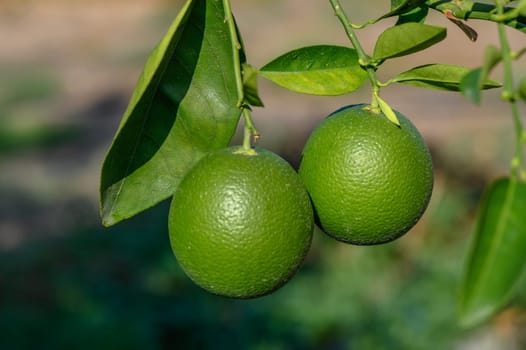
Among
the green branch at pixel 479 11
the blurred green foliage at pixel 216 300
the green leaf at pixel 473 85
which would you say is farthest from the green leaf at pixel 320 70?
the blurred green foliage at pixel 216 300

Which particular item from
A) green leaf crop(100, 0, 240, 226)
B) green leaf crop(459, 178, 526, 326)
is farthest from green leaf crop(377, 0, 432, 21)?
green leaf crop(459, 178, 526, 326)

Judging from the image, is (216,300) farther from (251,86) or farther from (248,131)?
(251,86)

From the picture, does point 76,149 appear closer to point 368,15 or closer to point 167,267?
point 167,267

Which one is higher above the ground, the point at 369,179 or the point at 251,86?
the point at 251,86

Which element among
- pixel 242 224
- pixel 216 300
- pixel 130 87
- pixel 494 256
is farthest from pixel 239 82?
pixel 130 87

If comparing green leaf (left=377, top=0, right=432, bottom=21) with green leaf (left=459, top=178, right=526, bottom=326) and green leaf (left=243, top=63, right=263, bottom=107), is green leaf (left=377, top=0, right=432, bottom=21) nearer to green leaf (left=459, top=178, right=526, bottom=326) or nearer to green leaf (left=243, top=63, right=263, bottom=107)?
green leaf (left=243, top=63, right=263, bottom=107)

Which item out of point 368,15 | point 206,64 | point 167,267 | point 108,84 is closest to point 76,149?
point 108,84
